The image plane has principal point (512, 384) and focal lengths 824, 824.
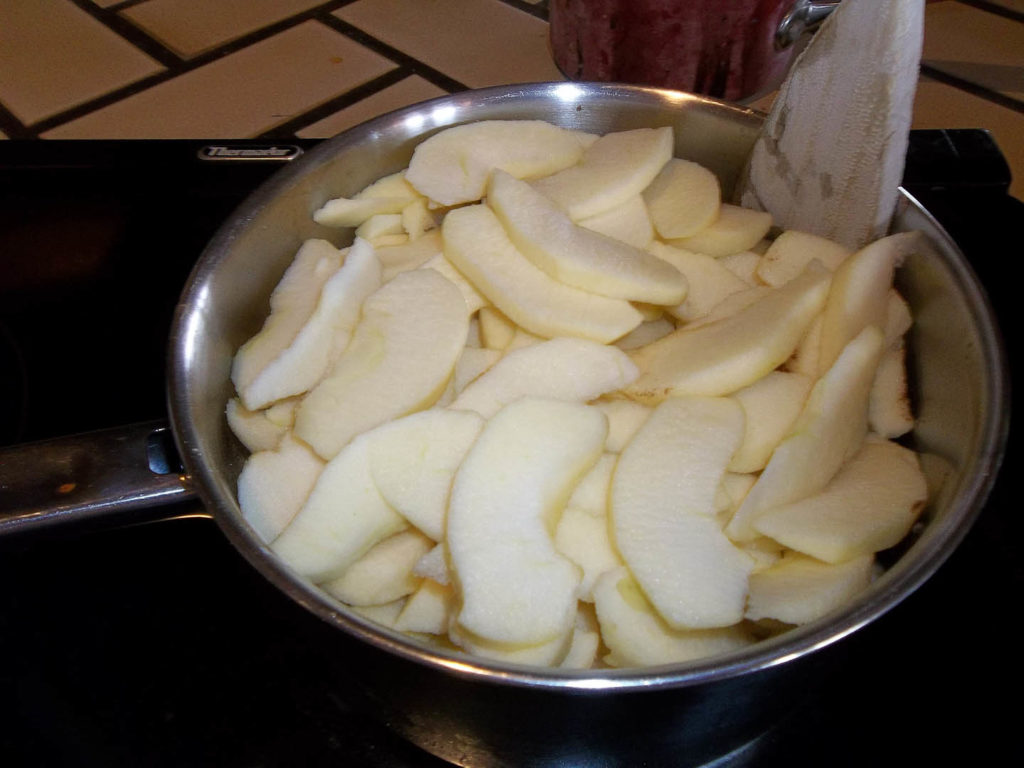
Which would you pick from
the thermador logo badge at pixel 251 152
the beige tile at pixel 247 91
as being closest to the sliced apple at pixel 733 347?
the thermador logo badge at pixel 251 152

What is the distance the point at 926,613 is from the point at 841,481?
0.49 feet

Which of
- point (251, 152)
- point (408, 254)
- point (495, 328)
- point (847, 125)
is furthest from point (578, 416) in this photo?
point (251, 152)

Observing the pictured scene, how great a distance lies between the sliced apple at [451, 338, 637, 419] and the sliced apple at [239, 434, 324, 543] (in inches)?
4.7

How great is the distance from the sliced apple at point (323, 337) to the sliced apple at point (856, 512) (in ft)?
1.16

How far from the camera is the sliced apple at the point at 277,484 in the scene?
591 mm

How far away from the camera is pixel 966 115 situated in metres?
1.16

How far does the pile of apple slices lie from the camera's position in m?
0.52

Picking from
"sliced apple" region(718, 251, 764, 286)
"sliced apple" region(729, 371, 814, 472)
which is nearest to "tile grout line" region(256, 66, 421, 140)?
"sliced apple" region(718, 251, 764, 286)

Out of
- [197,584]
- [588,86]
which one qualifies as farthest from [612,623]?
[588,86]

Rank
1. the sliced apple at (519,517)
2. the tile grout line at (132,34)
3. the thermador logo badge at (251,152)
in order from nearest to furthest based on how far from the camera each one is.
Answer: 1. the sliced apple at (519,517)
2. the thermador logo badge at (251,152)
3. the tile grout line at (132,34)

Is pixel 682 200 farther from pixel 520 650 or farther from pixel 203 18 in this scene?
pixel 203 18

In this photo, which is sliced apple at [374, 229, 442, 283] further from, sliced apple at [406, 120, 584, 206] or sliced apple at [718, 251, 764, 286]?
sliced apple at [718, 251, 764, 286]

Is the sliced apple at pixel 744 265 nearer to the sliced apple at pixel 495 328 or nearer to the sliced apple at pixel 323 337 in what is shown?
the sliced apple at pixel 495 328

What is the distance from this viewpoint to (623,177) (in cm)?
74
